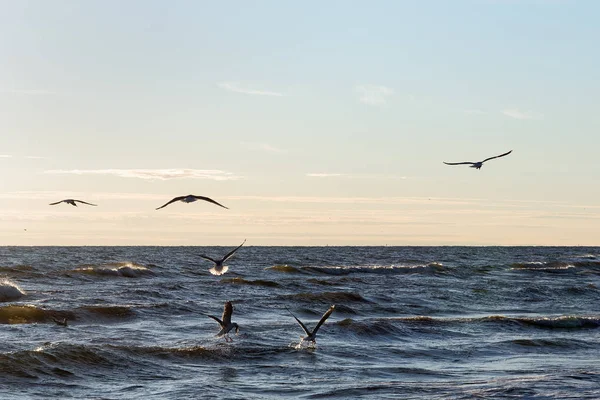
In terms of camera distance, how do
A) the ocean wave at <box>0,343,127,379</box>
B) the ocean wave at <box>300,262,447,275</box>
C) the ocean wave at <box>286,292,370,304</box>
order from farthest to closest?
the ocean wave at <box>300,262,447,275</box> → the ocean wave at <box>286,292,370,304</box> → the ocean wave at <box>0,343,127,379</box>

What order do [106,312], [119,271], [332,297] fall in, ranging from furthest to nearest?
1. [119,271]
2. [332,297]
3. [106,312]

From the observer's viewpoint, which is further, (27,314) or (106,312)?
(106,312)

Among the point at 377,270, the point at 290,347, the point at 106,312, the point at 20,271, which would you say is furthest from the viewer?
the point at 377,270

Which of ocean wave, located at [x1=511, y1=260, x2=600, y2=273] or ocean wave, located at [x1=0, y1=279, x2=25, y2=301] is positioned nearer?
ocean wave, located at [x1=0, y1=279, x2=25, y2=301]

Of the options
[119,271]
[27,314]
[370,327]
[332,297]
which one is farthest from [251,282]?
[370,327]

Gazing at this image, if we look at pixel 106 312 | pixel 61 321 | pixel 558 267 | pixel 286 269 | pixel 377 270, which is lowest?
pixel 61 321

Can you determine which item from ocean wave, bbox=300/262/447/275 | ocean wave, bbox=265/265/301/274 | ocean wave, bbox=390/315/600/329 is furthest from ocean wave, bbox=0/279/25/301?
ocean wave, bbox=300/262/447/275

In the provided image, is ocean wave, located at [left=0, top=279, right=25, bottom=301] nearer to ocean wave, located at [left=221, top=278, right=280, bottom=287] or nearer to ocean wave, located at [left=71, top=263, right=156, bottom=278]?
ocean wave, located at [left=221, top=278, right=280, bottom=287]

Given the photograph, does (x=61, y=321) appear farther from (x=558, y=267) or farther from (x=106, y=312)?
(x=558, y=267)

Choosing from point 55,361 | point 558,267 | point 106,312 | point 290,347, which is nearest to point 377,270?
point 558,267

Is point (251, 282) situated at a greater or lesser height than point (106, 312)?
greater

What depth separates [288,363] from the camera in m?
18.8

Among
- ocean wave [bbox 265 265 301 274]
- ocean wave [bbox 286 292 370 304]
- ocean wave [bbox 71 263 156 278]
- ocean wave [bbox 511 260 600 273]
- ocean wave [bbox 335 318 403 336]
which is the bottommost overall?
ocean wave [bbox 71 263 156 278]

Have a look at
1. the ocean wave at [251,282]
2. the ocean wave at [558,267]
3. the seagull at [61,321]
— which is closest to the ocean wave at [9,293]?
the seagull at [61,321]
